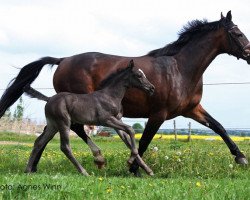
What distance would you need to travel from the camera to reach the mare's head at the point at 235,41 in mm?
9781

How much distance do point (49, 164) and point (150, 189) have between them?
4970mm

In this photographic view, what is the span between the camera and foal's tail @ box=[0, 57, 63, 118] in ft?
34.6

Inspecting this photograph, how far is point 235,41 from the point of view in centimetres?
985

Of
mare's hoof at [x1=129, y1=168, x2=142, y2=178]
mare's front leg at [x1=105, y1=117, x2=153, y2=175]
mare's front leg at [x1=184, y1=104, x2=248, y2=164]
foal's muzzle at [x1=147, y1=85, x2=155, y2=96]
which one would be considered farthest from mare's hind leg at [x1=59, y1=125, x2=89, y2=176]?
mare's front leg at [x1=184, y1=104, x2=248, y2=164]

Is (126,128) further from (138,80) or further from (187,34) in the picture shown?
(187,34)

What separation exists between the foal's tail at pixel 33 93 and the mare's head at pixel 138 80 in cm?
160

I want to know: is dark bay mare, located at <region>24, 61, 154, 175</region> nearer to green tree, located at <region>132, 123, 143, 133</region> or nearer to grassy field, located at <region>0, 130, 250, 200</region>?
grassy field, located at <region>0, 130, 250, 200</region>

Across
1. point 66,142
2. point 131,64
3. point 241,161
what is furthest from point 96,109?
point 241,161

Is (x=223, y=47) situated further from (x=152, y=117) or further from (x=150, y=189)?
(x=150, y=189)

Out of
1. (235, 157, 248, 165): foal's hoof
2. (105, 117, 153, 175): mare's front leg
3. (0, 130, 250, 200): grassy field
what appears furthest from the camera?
(235, 157, 248, 165): foal's hoof

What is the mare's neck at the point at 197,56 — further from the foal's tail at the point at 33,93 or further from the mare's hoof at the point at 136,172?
the foal's tail at the point at 33,93

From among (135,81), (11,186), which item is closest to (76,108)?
(135,81)

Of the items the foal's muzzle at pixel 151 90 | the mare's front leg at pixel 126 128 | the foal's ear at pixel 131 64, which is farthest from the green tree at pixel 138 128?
the mare's front leg at pixel 126 128

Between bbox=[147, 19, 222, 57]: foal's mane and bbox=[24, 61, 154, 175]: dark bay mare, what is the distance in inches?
48.3
